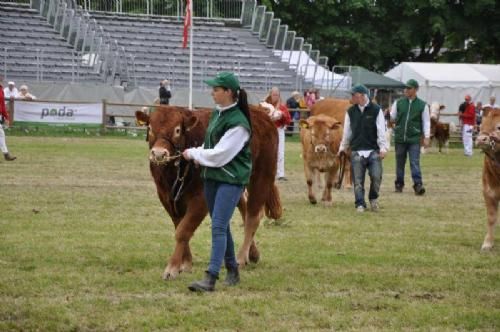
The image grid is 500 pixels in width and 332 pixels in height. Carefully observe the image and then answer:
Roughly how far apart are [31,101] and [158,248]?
24.2 meters

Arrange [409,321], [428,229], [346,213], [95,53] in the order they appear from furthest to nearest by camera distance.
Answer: [95,53]
[346,213]
[428,229]
[409,321]

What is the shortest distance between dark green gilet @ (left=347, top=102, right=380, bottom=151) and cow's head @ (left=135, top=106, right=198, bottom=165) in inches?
259

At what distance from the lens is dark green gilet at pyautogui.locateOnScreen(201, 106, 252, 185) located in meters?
8.77

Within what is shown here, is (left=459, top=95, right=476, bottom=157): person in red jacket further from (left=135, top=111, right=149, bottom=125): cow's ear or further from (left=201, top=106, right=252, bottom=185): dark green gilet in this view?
(left=201, top=106, right=252, bottom=185): dark green gilet

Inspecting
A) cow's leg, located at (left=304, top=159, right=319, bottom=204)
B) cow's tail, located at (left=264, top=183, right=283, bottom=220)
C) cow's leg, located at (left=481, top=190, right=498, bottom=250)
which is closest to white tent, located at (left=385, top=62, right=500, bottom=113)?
cow's leg, located at (left=304, top=159, right=319, bottom=204)

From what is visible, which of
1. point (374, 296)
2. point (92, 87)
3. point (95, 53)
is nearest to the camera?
point (374, 296)

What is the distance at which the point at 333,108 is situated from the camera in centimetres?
2031

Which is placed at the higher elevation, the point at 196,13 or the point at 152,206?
the point at 196,13

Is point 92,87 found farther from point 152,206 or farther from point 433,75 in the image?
point 152,206

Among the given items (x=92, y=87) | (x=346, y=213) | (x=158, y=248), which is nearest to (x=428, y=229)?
(x=346, y=213)

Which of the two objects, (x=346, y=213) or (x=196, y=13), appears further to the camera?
(x=196, y=13)

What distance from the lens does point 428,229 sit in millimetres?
13859

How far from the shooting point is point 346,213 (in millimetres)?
15680

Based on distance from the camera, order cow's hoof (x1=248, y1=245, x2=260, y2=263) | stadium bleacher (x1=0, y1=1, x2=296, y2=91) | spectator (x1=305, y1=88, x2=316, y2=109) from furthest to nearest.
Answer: stadium bleacher (x1=0, y1=1, x2=296, y2=91), spectator (x1=305, y1=88, x2=316, y2=109), cow's hoof (x1=248, y1=245, x2=260, y2=263)
